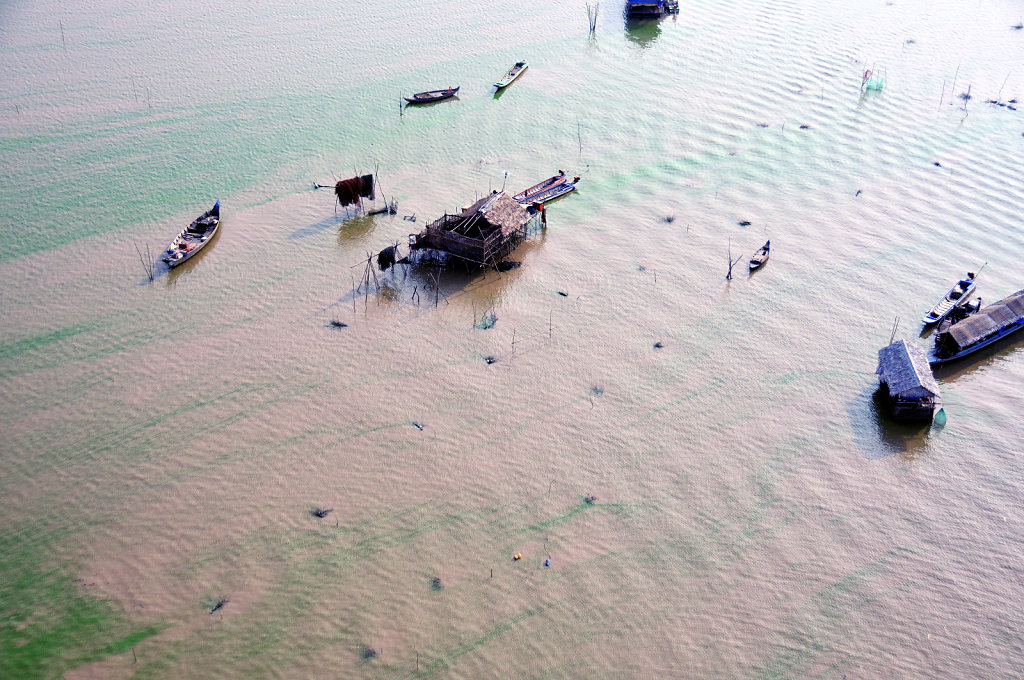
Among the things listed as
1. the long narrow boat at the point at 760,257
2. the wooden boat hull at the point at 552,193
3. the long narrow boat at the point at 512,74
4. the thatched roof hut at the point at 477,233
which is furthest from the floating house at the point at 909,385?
the long narrow boat at the point at 512,74

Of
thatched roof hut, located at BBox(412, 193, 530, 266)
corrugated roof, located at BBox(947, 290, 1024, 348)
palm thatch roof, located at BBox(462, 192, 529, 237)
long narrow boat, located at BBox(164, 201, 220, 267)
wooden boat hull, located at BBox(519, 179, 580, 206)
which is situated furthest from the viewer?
wooden boat hull, located at BBox(519, 179, 580, 206)

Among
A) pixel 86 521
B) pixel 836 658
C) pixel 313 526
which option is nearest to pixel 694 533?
pixel 836 658

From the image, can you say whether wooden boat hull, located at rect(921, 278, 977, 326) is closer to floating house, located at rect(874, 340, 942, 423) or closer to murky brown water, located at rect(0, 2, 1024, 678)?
murky brown water, located at rect(0, 2, 1024, 678)

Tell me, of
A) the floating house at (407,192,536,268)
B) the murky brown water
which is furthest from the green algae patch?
the floating house at (407,192,536,268)

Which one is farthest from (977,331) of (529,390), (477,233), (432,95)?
(432,95)

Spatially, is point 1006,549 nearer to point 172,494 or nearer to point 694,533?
point 694,533

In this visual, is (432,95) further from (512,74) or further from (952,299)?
(952,299)

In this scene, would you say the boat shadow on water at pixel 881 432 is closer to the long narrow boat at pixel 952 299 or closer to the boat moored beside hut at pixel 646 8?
the long narrow boat at pixel 952 299
